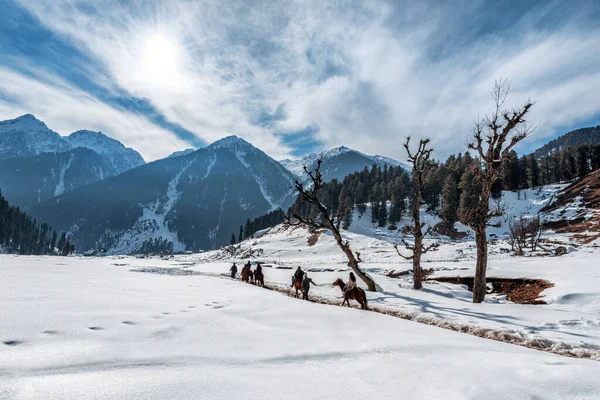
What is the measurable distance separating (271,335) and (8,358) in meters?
4.02

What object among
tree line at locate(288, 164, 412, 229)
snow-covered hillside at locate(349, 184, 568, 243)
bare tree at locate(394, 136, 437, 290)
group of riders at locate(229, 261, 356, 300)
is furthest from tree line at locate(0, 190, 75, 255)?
bare tree at locate(394, 136, 437, 290)

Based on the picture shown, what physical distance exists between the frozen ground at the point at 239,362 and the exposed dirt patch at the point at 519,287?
1408 cm

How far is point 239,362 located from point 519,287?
2304 centimetres

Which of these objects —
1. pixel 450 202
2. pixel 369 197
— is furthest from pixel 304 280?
pixel 369 197

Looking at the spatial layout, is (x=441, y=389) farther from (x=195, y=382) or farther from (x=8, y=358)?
(x=8, y=358)

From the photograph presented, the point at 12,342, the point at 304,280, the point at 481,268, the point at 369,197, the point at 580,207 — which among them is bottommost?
the point at 304,280

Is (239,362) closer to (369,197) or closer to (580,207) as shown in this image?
(580,207)

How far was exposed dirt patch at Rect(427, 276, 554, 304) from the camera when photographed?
679 inches

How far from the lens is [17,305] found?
6.40 m

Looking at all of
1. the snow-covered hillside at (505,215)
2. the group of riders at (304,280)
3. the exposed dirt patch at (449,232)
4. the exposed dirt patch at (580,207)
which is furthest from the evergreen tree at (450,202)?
the group of riders at (304,280)

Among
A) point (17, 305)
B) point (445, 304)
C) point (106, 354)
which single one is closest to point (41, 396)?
point (106, 354)

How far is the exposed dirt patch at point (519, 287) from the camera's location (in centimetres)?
1725

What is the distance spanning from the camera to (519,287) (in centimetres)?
2038

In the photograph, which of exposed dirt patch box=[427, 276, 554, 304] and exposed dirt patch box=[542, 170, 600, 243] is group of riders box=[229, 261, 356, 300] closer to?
exposed dirt patch box=[427, 276, 554, 304]
